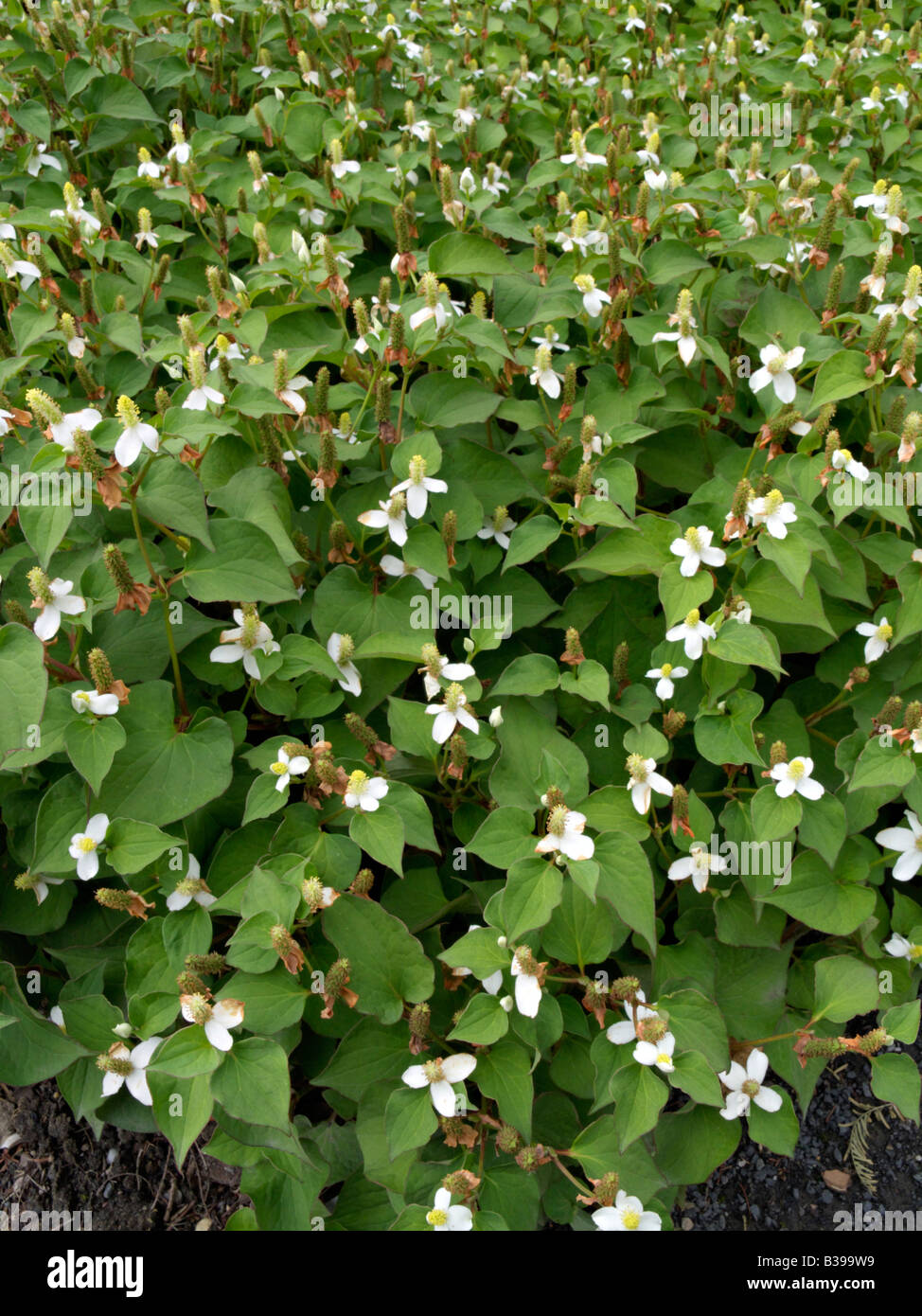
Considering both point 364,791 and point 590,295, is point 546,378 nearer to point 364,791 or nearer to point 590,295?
point 590,295

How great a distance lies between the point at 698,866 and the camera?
203 cm

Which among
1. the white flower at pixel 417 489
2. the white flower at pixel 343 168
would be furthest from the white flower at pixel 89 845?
the white flower at pixel 343 168

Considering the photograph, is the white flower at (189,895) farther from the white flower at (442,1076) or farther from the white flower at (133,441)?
the white flower at (133,441)

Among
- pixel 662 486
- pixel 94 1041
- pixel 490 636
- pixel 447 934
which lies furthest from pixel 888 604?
pixel 94 1041

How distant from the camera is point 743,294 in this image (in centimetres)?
285

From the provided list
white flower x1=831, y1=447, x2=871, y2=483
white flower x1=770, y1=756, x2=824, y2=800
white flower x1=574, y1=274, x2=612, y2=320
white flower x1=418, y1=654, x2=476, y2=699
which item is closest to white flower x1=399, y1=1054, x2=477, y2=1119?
white flower x1=418, y1=654, x2=476, y2=699

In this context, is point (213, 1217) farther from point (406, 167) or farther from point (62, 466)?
point (406, 167)

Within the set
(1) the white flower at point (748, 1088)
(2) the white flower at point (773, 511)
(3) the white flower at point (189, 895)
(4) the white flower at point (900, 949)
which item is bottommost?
(1) the white flower at point (748, 1088)

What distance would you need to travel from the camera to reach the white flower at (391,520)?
6.93 feet

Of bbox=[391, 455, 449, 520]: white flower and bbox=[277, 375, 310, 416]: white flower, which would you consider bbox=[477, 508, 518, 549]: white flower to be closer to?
bbox=[391, 455, 449, 520]: white flower

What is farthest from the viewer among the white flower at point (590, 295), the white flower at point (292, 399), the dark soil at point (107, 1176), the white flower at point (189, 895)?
the white flower at point (590, 295)

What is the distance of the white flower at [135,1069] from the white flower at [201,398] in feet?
4.29

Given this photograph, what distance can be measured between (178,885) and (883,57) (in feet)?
13.9

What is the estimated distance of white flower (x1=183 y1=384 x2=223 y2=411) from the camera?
208 centimetres
